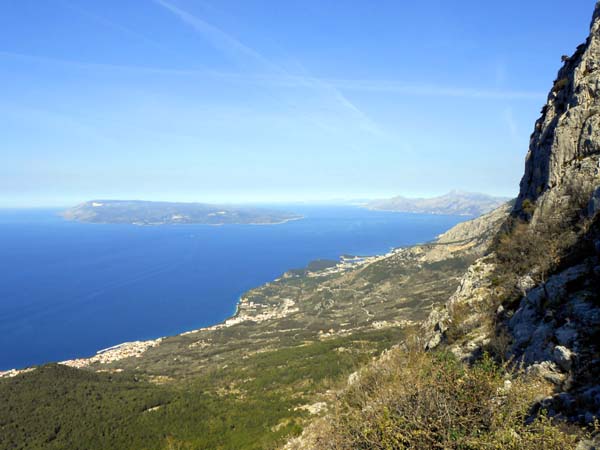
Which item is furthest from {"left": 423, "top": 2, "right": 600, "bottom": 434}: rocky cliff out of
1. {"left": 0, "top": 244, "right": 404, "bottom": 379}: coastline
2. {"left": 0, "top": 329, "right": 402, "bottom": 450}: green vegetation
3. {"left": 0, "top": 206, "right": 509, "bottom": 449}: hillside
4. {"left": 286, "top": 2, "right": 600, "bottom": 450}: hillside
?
{"left": 0, "top": 244, "right": 404, "bottom": 379}: coastline

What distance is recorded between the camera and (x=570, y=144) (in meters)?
23.7

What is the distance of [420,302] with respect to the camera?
118562 mm

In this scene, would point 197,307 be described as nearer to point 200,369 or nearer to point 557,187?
point 200,369

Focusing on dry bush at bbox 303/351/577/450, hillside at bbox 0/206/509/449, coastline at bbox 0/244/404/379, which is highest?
dry bush at bbox 303/351/577/450

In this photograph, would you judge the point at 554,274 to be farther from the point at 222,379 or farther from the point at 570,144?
the point at 222,379

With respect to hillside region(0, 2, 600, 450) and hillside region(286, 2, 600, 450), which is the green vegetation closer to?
hillside region(0, 2, 600, 450)

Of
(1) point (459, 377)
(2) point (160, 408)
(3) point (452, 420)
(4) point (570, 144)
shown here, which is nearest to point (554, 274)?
(1) point (459, 377)

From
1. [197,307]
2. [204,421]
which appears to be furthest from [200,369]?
[197,307]

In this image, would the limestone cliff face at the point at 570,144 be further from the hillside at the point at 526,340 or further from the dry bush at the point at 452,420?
the dry bush at the point at 452,420

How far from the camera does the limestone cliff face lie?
846 inches

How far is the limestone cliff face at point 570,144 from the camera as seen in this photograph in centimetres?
2150

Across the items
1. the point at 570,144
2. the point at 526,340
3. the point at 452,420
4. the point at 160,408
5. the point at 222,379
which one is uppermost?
the point at 570,144

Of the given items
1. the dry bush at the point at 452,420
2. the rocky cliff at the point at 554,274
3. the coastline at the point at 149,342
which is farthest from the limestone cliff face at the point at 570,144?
the coastline at the point at 149,342

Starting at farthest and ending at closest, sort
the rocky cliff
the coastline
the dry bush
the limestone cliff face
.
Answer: the coastline, the limestone cliff face, the rocky cliff, the dry bush
